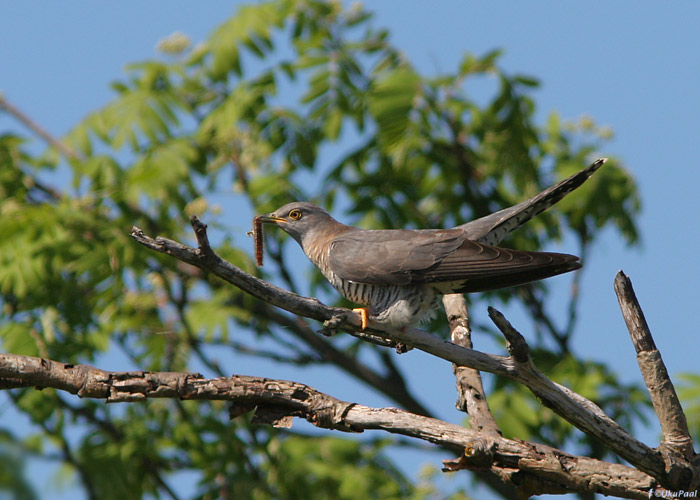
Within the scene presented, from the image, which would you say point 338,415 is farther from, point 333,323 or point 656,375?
point 656,375

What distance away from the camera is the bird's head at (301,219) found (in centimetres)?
471

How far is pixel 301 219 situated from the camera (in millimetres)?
4758

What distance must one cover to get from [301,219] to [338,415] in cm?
176

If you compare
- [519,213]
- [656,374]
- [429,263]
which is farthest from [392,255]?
[656,374]

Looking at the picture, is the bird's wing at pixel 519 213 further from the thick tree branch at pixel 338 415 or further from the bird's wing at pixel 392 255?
the thick tree branch at pixel 338 415

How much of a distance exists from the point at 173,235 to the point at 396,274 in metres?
2.31

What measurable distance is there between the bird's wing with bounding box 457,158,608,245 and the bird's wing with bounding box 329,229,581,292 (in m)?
0.17

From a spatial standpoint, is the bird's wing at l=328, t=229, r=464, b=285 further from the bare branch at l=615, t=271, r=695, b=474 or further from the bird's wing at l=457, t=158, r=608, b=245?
the bare branch at l=615, t=271, r=695, b=474

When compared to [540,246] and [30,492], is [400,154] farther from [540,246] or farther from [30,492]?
[30,492]

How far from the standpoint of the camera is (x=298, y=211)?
4.77m

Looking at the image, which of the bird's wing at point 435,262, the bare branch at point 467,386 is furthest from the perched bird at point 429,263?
the bare branch at point 467,386

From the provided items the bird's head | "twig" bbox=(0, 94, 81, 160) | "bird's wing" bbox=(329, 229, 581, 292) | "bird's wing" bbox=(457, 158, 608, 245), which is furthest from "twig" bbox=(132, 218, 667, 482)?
"twig" bbox=(0, 94, 81, 160)

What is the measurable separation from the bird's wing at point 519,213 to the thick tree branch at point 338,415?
126 centimetres

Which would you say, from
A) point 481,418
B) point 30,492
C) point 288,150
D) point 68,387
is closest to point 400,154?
point 288,150
